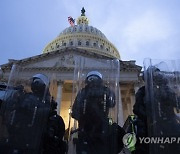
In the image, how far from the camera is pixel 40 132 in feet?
20.4

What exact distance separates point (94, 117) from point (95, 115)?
0.15 feet

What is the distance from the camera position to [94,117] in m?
6.18

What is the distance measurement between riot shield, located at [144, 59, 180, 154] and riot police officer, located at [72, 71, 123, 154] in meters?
0.83

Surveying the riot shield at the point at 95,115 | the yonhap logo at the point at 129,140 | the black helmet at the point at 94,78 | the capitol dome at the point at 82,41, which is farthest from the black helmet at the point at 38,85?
the capitol dome at the point at 82,41

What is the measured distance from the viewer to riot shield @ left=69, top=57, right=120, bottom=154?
5.96 m

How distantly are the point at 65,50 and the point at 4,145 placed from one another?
38172mm

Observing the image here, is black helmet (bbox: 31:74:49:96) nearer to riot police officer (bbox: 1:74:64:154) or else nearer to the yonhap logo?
riot police officer (bbox: 1:74:64:154)

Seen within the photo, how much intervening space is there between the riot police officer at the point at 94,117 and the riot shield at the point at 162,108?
2.73ft

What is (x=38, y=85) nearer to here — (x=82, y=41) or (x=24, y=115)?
(x=24, y=115)

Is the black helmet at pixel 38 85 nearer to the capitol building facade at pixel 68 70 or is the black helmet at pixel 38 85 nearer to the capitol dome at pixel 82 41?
the capitol building facade at pixel 68 70

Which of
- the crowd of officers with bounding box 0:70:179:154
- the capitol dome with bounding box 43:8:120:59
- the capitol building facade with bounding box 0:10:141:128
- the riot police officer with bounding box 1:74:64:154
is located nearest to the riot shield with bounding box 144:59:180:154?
the crowd of officers with bounding box 0:70:179:154

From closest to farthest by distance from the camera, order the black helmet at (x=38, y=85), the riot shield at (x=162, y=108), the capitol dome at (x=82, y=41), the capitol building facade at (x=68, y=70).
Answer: the riot shield at (x=162, y=108)
the black helmet at (x=38, y=85)
the capitol building facade at (x=68, y=70)
the capitol dome at (x=82, y=41)

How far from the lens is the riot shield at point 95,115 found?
5962mm

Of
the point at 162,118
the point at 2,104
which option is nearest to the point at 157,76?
the point at 162,118
